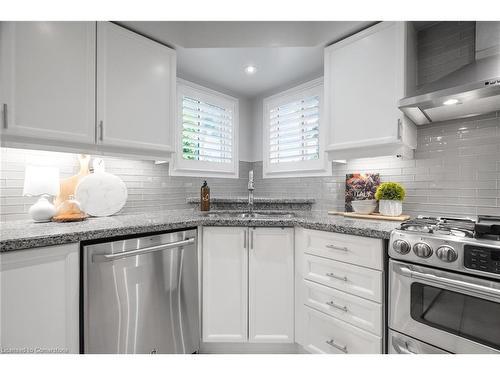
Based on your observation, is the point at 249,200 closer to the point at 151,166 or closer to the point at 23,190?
the point at 151,166

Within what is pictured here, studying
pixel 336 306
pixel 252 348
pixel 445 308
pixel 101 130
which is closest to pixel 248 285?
pixel 252 348

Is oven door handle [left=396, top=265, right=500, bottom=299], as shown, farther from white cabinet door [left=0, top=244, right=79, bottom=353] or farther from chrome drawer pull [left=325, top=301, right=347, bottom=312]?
white cabinet door [left=0, top=244, right=79, bottom=353]

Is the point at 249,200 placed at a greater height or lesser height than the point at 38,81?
lesser

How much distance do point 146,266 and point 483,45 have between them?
7.57 ft

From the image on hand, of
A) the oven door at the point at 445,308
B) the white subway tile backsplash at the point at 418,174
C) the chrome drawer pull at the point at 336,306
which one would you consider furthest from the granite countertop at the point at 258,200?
the oven door at the point at 445,308

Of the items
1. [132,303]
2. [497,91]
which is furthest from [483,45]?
[132,303]

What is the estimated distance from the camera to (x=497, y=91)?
1.27 meters

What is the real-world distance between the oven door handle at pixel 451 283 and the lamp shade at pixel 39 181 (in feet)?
6.59

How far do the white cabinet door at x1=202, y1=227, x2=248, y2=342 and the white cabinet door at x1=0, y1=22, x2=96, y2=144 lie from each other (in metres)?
1.03

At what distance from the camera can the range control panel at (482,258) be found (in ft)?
3.39

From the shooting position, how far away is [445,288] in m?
1.16

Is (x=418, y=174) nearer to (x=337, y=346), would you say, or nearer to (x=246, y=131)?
(x=337, y=346)

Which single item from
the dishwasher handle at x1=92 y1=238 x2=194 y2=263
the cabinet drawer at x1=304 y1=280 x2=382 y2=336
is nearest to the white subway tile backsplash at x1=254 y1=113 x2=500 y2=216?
the cabinet drawer at x1=304 y1=280 x2=382 y2=336

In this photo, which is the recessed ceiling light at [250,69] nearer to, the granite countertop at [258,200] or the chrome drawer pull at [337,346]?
the granite countertop at [258,200]
